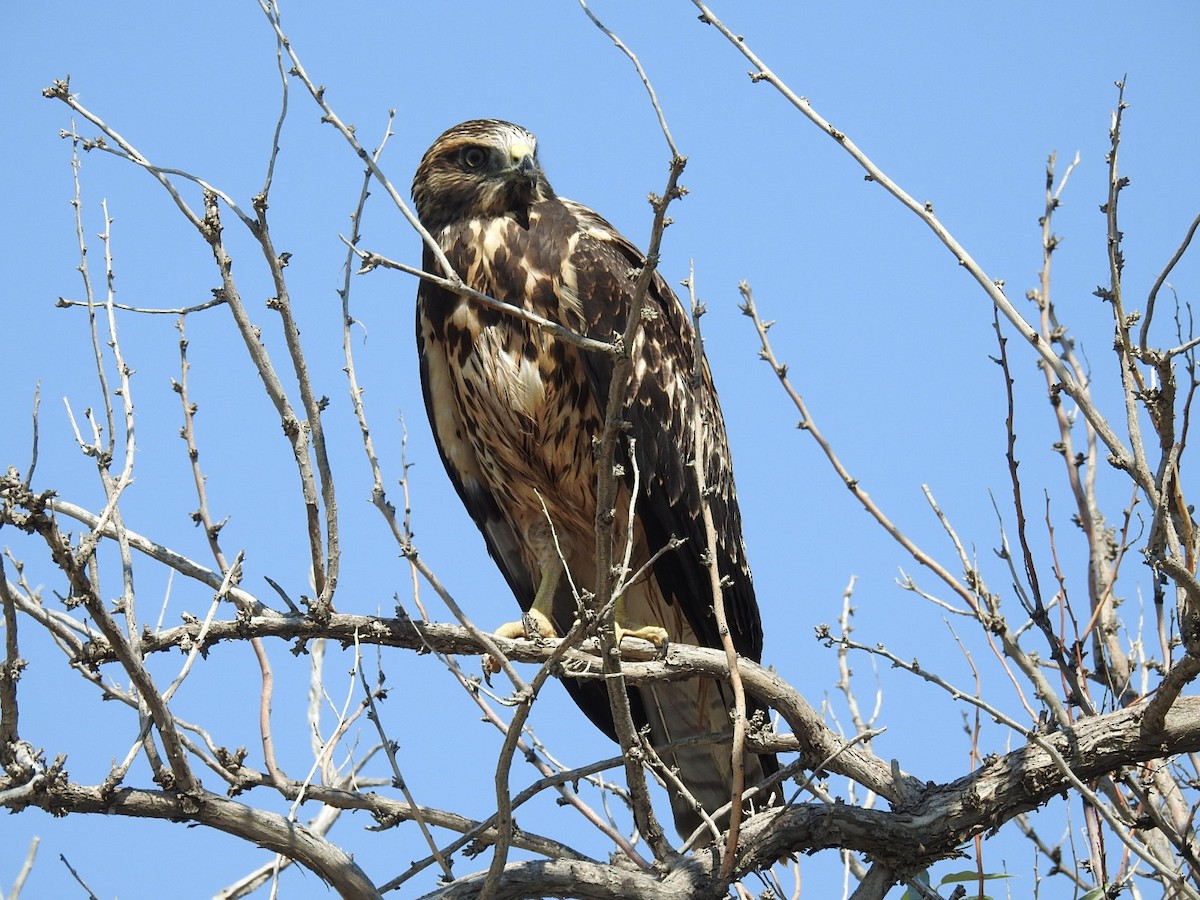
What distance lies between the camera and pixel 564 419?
188 inches

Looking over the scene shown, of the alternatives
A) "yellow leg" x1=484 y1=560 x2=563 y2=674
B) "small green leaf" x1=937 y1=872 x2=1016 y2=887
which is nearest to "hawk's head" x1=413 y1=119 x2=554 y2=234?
"yellow leg" x1=484 y1=560 x2=563 y2=674

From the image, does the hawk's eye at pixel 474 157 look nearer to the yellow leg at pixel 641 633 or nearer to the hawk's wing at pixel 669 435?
the hawk's wing at pixel 669 435

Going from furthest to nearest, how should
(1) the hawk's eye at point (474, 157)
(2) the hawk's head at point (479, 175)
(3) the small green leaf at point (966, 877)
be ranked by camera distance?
(1) the hawk's eye at point (474, 157) → (2) the hawk's head at point (479, 175) → (3) the small green leaf at point (966, 877)

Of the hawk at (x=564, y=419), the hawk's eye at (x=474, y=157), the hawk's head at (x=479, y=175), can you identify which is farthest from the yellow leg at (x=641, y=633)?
the hawk's eye at (x=474, y=157)

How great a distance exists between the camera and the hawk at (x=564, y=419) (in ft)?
15.6

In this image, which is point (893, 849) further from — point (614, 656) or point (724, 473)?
point (724, 473)

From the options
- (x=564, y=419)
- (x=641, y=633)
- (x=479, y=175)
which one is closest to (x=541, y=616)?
(x=641, y=633)

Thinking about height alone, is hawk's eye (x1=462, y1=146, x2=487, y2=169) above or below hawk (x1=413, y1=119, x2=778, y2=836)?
above

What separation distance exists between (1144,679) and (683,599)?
1.60 meters

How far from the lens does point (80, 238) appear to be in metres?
3.81

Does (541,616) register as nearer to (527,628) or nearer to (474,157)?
(527,628)

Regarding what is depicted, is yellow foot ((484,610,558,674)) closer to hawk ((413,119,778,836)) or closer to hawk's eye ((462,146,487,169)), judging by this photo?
hawk ((413,119,778,836))

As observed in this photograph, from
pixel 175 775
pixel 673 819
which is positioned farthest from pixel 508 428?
pixel 175 775

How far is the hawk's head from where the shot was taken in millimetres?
5109
